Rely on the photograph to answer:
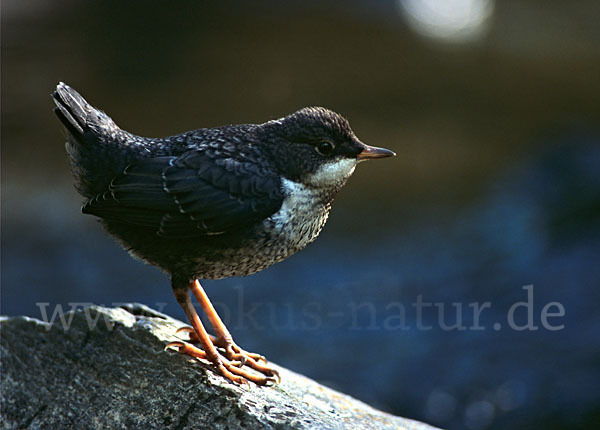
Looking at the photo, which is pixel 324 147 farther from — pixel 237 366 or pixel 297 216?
pixel 237 366

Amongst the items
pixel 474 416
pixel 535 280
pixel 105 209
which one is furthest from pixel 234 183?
pixel 535 280

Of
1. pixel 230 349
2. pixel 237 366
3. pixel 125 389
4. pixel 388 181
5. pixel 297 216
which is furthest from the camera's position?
pixel 388 181

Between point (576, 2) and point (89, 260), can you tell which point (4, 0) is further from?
point (576, 2)

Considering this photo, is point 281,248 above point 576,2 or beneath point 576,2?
beneath

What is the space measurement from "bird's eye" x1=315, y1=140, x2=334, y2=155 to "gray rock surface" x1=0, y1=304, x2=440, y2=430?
4.13 feet

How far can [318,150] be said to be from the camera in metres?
4.18

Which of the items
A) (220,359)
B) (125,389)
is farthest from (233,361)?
(125,389)

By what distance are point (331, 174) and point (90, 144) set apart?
1.31m

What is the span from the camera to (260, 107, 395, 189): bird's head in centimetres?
415

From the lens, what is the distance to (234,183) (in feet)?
13.6

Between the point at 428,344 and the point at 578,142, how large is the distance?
3.67 metres

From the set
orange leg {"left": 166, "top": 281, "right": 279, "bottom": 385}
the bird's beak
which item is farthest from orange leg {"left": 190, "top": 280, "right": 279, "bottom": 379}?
the bird's beak

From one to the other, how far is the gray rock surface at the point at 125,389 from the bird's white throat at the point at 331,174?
3.60 feet

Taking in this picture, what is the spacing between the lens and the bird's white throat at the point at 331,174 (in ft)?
13.6
